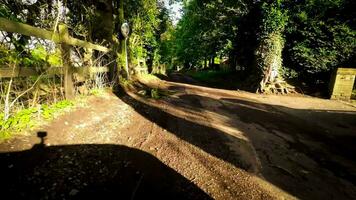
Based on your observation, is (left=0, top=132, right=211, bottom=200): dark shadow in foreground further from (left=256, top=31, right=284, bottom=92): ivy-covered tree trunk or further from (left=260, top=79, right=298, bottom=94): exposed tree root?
(left=256, top=31, right=284, bottom=92): ivy-covered tree trunk

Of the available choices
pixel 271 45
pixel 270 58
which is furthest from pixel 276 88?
pixel 271 45

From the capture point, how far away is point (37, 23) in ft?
18.6

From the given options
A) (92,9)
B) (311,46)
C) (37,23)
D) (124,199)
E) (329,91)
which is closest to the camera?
(124,199)

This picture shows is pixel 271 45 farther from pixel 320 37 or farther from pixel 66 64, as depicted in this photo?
pixel 66 64

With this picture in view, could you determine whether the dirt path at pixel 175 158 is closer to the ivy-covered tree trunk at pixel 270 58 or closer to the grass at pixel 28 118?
the grass at pixel 28 118

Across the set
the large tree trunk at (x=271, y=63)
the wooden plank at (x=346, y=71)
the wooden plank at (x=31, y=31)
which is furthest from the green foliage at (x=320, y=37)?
the wooden plank at (x=31, y=31)

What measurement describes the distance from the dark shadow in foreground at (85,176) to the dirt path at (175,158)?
0.4 inches

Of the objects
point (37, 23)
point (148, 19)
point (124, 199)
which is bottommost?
point (124, 199)

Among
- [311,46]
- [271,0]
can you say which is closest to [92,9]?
[271,0]

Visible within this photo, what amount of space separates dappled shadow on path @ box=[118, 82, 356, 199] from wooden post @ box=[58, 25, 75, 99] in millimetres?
1831

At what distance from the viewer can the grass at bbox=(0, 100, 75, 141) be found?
3196 millimetres

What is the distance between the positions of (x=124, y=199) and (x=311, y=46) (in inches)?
506

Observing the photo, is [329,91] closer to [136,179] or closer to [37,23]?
[136,179]

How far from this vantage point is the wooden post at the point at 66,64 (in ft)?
16.1
